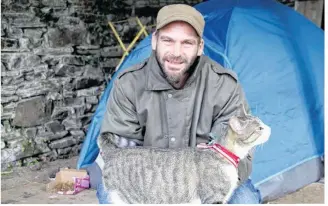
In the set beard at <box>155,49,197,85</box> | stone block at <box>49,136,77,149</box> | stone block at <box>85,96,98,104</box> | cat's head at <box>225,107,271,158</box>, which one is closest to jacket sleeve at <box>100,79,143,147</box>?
beard at <box>155,49,197,85</box>

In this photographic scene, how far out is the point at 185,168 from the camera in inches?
108

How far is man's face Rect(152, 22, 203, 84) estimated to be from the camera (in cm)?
269

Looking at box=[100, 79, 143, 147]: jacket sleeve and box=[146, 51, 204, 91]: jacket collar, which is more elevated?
box=[146, 51, 204, 91]: jacket collar

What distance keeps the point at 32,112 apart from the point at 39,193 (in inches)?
37.3

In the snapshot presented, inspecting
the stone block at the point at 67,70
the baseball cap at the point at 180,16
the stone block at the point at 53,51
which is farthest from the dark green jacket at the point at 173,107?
the stone block at the point at 67,70

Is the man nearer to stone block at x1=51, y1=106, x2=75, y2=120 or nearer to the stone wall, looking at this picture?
the stone wall

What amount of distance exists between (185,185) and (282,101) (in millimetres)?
2305

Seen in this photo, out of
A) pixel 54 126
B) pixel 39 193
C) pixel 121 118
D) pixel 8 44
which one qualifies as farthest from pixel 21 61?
pixel 121 118

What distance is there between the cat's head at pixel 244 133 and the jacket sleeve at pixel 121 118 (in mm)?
498

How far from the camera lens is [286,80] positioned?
4.87m

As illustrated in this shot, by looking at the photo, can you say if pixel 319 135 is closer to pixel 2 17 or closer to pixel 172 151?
pixel 172 151

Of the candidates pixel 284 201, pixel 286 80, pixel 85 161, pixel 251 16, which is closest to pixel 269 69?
pixel 286 80

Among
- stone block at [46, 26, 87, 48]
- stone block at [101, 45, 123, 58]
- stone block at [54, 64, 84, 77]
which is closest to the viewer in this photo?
stone block at [46, 26, 87, 48]

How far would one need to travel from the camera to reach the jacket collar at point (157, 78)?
286cm
